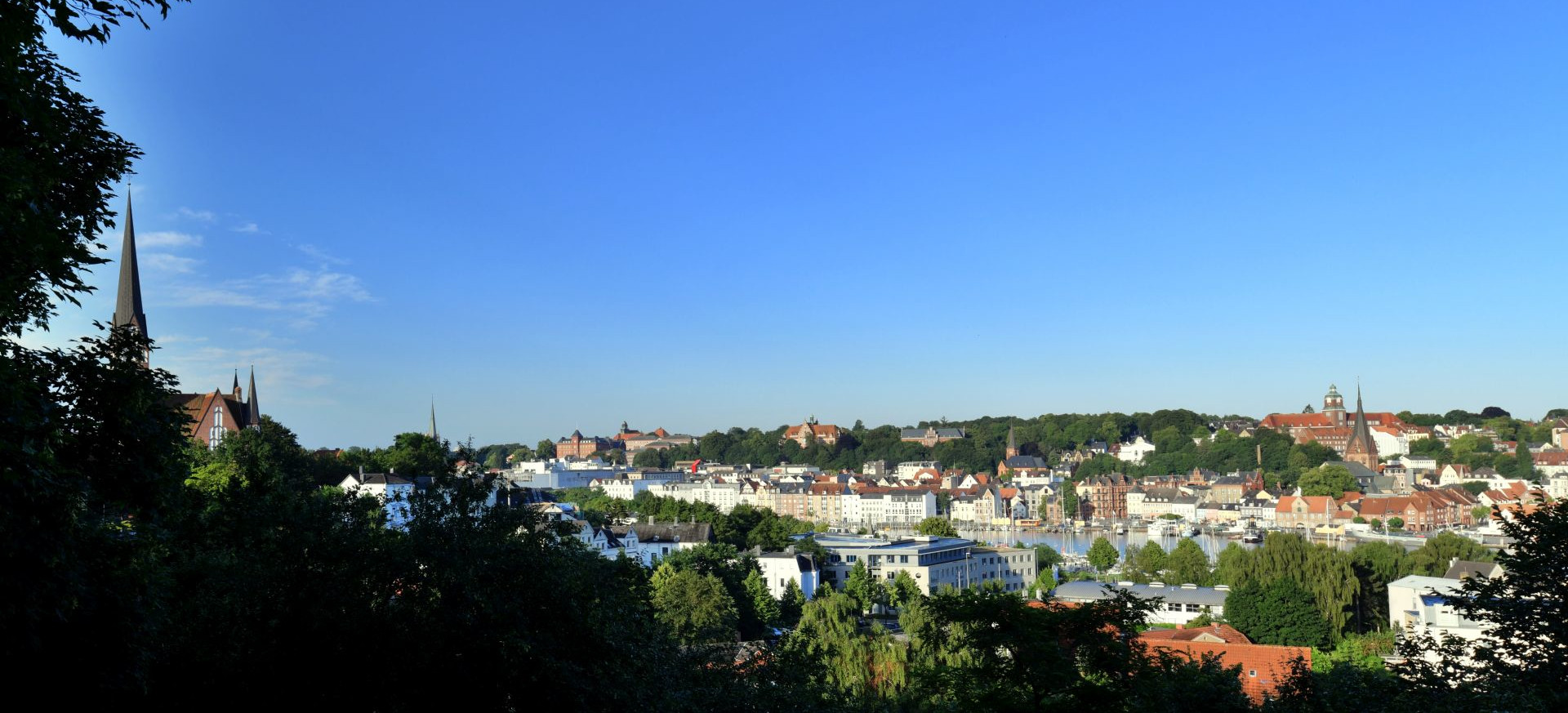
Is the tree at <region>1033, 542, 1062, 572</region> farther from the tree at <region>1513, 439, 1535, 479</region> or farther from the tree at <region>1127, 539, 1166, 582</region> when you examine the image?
the tree at <region>1513, 439, 1535, 479</region>

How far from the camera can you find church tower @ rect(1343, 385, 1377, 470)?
95.6m

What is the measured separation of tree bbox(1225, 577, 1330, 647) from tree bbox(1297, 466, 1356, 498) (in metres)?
52.0

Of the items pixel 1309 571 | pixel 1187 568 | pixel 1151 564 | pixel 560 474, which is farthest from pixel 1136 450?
pixel 1309 571

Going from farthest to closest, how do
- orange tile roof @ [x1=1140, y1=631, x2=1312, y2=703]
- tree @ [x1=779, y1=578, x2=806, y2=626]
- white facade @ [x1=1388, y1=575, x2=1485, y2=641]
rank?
tree @ [x1=779, y1=578, x2=806, y2=626] → white facade @ [x1=1388, y1=575, x2=1485, y2=641] → orange tile roof @ [x1=1140, y1=631, x2=1312, y2=703]

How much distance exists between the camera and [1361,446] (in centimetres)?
9581

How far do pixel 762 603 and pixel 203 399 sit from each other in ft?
78.8

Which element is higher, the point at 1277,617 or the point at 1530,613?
the point at 1530,613

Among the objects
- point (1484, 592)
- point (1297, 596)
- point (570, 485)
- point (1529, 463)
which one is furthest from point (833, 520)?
point (1484, 592)

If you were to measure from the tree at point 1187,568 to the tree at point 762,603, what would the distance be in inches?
585

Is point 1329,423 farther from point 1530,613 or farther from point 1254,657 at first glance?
point 1530,613

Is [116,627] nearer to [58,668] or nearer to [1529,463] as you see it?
[58,668]

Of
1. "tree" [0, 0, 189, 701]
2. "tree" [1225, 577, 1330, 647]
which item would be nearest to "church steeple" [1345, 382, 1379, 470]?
"tree" [1225, 577, 1330, 647]

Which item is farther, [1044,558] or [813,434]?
[813,434]

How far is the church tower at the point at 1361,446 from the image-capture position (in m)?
95.6
